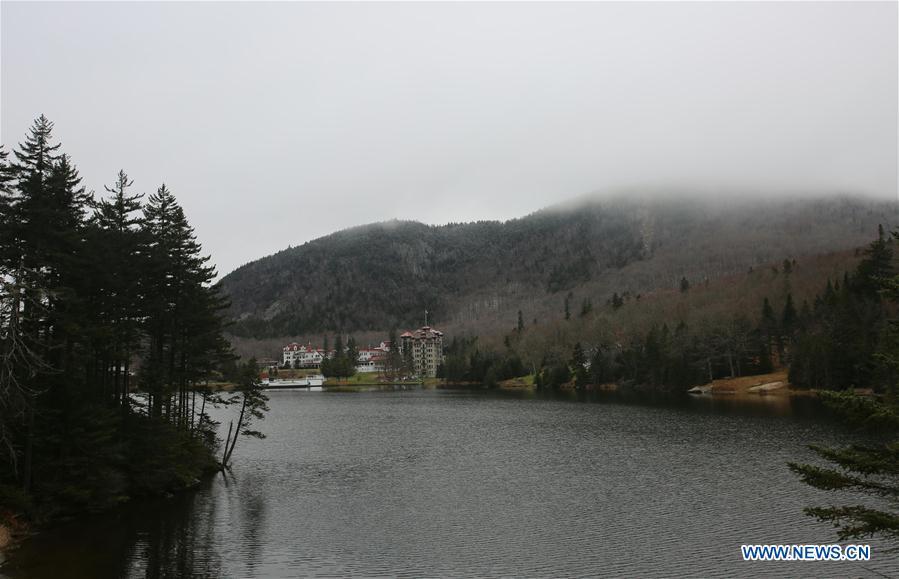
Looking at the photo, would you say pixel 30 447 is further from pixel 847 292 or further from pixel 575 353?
pixel 575 353

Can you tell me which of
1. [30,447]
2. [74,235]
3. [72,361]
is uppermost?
[74,235]

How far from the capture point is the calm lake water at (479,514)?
82.8 feet

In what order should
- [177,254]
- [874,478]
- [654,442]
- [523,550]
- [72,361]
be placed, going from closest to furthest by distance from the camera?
[523,550] → [72,361] → [874,478] → [177,254] → [654,442]

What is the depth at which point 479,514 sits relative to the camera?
33562 mm

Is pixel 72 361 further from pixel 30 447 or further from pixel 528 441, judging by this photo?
pixel 528 441

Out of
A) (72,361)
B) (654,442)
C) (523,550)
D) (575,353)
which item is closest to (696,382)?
(575,353)

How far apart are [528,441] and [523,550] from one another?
3399 centimetres

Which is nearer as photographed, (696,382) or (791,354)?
(791,354)

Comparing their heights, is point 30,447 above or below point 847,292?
below

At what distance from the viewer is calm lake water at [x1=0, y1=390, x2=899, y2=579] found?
25250 mm

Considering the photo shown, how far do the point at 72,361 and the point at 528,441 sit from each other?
138ft

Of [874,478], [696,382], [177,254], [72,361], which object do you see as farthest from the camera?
[696,382]

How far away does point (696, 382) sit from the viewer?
422 ft

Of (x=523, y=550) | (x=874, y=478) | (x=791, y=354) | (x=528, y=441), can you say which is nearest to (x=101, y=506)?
A: (x=523, y=550)
